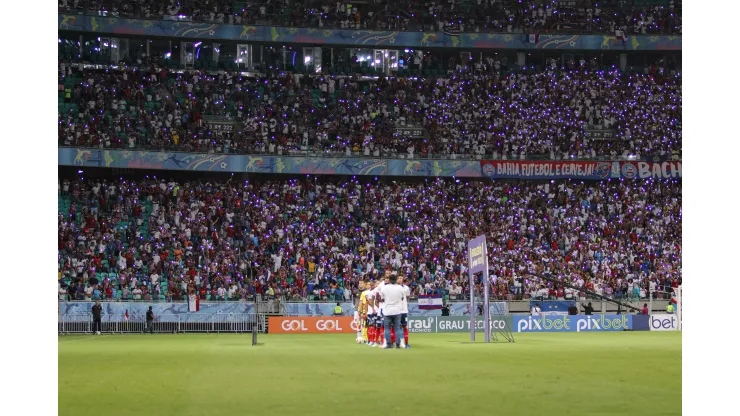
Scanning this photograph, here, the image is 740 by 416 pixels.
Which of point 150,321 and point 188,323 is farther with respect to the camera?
point 188,323

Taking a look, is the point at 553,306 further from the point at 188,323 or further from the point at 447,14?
the point at 447,14

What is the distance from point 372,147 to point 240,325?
63.7ft

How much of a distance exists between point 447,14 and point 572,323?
98.3 feet

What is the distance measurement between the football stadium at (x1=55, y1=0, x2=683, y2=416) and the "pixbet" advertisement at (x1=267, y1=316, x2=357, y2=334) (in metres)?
0.10

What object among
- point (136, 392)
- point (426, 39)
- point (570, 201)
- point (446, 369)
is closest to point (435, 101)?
point (426, 39)

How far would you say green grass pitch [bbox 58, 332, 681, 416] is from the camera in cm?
1175

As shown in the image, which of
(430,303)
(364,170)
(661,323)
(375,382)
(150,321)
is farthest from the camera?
(364,170)

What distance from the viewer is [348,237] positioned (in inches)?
1991

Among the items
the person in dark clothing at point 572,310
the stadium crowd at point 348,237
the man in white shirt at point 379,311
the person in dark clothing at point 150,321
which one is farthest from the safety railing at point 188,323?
the man in white shirt at point 379,311

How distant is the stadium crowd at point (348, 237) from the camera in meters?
45.2

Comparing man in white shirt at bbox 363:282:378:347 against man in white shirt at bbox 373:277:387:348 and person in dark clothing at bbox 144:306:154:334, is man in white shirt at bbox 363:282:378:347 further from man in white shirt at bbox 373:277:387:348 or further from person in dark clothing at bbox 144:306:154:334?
person in dark clothing at bbox 144:306:154:334

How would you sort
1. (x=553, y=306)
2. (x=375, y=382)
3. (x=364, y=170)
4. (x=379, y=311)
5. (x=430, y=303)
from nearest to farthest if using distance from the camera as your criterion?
(x=375, y=382)
(x=379, y=311)
(x=430, y=303)
(x=553, y=306)
(x=364, y=170)

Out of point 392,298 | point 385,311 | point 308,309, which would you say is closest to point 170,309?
point 308,309

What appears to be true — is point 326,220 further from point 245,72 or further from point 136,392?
point 136,392
